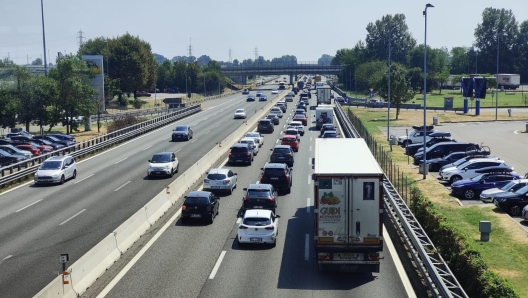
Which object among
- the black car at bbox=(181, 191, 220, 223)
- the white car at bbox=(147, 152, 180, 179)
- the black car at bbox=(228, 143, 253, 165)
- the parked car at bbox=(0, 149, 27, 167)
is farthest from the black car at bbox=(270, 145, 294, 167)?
the parked car at bbox=(0, 149, 27, 167)

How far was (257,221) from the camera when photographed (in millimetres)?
24734

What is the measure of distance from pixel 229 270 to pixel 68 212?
12.4 metres

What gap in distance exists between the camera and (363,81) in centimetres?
15725

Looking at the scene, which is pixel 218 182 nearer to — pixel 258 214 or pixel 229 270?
pixel 258 214

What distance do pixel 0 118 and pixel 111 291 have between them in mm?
58592

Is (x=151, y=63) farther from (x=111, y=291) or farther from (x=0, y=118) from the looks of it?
(x=111, y=291)

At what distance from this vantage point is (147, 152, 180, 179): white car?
40500 mm

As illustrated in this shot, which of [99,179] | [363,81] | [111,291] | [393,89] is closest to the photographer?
[111,291]

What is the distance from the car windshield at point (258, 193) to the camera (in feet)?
97.3

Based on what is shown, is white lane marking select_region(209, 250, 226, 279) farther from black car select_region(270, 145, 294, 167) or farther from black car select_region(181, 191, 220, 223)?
black car select_region(270, 145, 294, 167)

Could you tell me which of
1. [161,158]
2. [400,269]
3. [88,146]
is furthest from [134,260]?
[88,146]

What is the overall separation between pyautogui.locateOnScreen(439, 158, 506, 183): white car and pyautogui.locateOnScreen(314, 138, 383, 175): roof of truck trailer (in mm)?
11731

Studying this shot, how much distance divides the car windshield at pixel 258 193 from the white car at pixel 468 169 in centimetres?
1437

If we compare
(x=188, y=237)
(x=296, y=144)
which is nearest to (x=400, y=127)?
(x=296, y=144)
